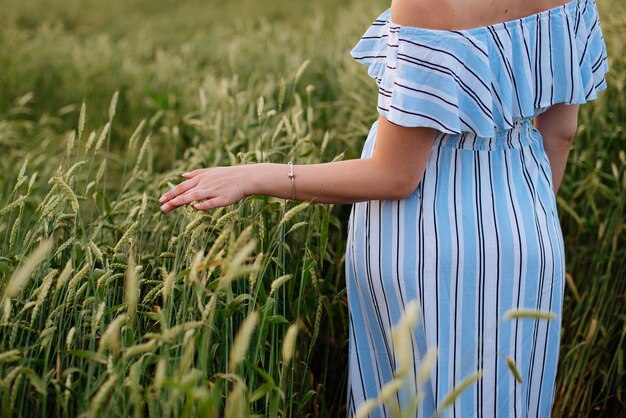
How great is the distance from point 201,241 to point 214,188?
0.75ft

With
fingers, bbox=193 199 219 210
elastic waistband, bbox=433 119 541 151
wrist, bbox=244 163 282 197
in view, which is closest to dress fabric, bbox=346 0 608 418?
elastic waistband, bbox=433 119 541 151

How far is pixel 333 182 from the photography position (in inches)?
64.5

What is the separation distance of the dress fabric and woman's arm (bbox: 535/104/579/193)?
10 cm

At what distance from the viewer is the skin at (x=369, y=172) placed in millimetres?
1489

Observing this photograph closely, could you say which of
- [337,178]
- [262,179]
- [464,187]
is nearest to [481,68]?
[464,187]

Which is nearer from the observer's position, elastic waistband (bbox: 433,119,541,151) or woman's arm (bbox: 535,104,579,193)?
elastic waistband (bbox: 433,119,541,151)

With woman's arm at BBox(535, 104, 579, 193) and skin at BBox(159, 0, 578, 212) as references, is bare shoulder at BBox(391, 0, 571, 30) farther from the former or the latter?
woman's arm at BBox(535, 104, 579, 193)

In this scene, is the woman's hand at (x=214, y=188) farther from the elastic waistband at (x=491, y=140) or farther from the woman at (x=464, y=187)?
the elastic waistband at (x=491, y=140)

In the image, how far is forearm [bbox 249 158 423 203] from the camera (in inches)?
63.1

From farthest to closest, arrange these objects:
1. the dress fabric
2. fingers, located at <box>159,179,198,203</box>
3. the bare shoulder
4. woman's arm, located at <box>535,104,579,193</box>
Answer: woman's arm, located at <box>535,104,579,193</box> < fingers, located at <box>159,179,198,203</box> < the dress fabric < the bare shoulder

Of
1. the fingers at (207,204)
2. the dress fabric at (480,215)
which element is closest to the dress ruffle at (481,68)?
the dress fabric at (480,215)

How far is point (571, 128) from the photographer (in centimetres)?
190

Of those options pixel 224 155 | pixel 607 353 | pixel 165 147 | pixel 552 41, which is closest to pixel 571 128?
pixel 552 41

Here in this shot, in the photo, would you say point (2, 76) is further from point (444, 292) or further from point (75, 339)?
point (444, 292)
